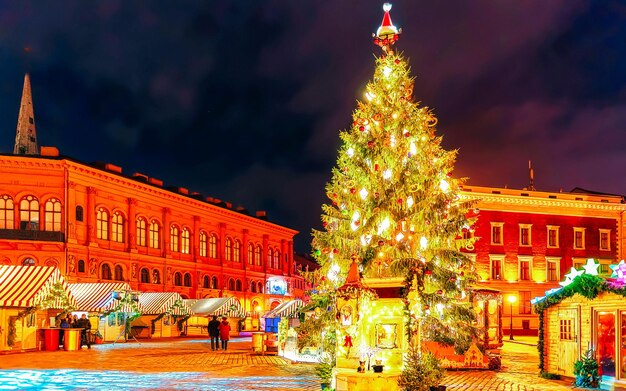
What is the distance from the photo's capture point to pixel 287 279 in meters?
83.6

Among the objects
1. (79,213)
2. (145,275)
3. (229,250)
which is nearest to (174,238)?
(145,275)

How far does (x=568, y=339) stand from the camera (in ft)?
60.3

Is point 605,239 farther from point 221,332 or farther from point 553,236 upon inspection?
point 221,332

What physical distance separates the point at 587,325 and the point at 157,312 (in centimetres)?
3162

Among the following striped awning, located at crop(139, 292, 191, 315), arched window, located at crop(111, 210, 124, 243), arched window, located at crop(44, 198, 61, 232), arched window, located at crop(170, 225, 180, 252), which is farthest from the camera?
arched window, located at crop(170, 225, 180, 252)

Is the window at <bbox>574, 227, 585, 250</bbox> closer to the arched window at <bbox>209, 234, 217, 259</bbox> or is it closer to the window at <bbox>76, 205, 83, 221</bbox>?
the arched window at <bbox>209, 234, 217, 259</bbox>

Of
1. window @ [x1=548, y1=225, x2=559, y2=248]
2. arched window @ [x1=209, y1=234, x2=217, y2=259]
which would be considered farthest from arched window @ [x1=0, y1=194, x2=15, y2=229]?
window @ [x1=548, y1=225, x2=559, y2=248]

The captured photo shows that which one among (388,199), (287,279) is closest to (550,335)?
(388,199)

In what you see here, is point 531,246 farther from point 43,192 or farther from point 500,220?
point 43,192

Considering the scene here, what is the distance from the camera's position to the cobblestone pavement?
55.4ft

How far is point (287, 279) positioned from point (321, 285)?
6584 cm

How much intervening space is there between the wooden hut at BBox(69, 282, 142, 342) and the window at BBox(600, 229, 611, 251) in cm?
3746

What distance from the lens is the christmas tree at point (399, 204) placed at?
57.0 feet

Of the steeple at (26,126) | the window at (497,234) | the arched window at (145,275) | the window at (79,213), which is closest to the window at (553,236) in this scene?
the window at (497,234)
